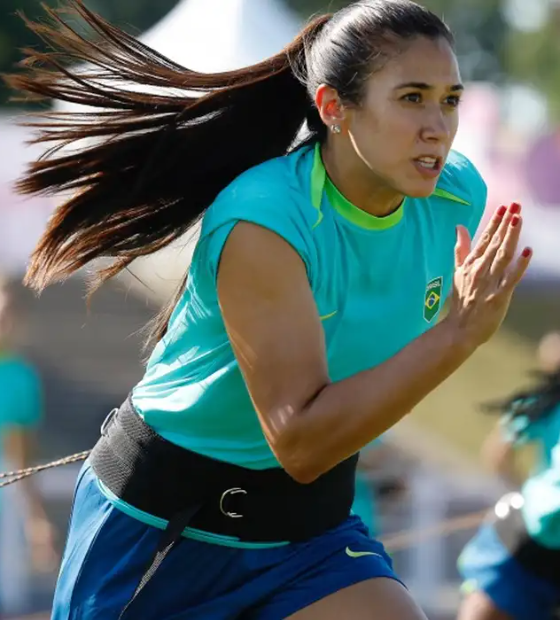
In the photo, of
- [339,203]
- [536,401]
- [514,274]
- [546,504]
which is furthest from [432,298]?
[536,401]

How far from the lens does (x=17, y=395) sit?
6.66 metres

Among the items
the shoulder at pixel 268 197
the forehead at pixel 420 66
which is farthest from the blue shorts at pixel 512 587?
the forehead at pixel 420 66

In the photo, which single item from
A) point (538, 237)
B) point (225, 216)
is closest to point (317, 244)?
point (225, 216)

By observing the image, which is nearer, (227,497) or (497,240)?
(497,240)

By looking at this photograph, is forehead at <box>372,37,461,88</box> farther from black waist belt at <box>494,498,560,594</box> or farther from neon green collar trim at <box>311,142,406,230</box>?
black waist belt at <box>494,498,560,594</box>

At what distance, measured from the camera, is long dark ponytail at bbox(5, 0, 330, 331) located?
319cm

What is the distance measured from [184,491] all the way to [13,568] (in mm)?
4807

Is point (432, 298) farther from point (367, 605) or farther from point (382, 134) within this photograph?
point (367, 605)

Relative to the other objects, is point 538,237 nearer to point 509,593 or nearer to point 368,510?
point 368,510

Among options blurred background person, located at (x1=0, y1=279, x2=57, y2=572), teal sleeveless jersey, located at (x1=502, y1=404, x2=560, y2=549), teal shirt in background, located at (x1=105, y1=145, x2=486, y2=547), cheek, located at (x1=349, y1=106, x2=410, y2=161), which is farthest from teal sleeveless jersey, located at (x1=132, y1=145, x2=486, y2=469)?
blurred background person, located at (x1=0, y1=279, x2=57, y2=572)

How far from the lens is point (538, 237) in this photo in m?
12.5

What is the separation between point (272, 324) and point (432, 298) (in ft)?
1.82

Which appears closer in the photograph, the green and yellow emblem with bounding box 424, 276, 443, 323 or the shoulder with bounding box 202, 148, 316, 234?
the shoulder with bounding box 202, 148, 316, 234

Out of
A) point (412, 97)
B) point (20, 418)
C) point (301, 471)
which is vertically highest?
point (412, 97)
